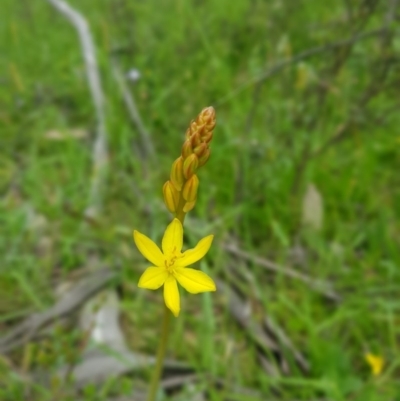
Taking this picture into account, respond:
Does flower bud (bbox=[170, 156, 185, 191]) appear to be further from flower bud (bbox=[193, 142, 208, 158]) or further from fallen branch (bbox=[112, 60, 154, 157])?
fallen branch (bbox=[112, 60, 154, 157])

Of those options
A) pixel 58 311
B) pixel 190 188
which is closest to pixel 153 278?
pixel 190 188

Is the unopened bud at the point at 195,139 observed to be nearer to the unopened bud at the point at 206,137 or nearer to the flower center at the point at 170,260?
the unopened bud at the point at 206,137

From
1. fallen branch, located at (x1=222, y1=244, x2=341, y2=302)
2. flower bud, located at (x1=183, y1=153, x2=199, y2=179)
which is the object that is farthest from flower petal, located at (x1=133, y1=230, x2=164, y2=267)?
fallen branch, located at (x1=222, y1=244, x2=341, y2=302)

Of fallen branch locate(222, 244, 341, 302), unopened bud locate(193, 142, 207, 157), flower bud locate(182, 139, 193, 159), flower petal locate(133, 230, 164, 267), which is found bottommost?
fallen branch locate(222, 244, 341, 302)

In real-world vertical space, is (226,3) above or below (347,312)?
above

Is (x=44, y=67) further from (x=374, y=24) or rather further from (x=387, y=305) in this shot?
(x=387, y=305)

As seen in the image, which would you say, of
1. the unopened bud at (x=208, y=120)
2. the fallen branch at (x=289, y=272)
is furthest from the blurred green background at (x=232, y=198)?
the unopened bud at (x=208, y=120)

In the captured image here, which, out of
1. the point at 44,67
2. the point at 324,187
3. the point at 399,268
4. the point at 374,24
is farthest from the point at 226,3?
the point at 399,268

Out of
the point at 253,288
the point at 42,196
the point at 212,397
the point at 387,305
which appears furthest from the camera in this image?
the point at 42,196
